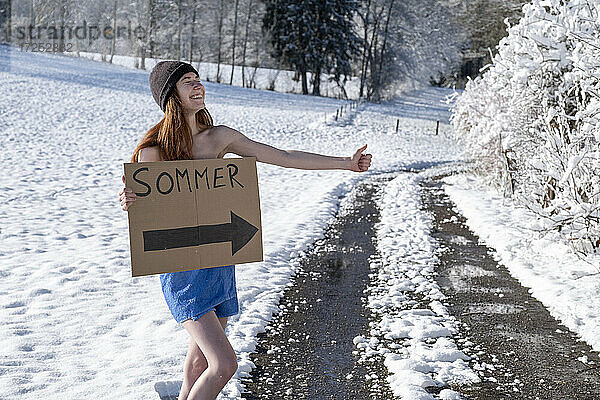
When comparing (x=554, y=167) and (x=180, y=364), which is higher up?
(x=554, y=167)

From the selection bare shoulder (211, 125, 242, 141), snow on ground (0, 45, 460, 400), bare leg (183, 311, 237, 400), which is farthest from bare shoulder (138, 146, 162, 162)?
snow on ground (0, 45, 460, 400)

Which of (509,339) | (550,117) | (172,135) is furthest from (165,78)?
(550,117)

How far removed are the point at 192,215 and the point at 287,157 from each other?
603 millimetres

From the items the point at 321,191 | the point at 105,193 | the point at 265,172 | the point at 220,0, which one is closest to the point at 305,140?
the point at 265,172

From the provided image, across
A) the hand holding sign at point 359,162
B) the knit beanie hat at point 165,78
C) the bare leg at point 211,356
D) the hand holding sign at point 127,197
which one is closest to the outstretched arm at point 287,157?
the hand holding sign at point 359,162

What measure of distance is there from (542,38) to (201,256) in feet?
24.9

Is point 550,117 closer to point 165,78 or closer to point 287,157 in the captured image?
point 287,157

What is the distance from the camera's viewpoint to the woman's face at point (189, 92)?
3.09 metres

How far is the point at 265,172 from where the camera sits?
55.8 feet

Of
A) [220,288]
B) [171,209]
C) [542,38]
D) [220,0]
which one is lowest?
[220,288]

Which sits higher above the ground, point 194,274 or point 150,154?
point 150,154

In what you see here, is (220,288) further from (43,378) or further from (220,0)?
(220,0)

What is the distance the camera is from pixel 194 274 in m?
3.11

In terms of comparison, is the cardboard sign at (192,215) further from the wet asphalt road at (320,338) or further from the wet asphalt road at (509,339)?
the wet asphalt road at (509,339)
